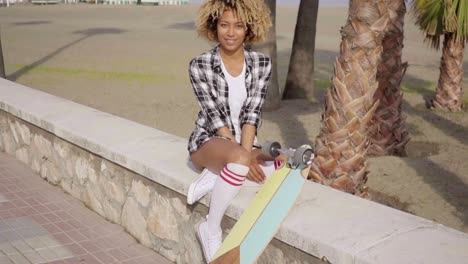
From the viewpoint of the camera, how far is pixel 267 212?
2678 millimetres

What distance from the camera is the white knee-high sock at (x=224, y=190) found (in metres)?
2.90

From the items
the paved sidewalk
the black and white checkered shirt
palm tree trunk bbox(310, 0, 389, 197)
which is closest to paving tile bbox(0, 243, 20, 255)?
the paved sidewalk

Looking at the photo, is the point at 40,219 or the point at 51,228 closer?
the point at 51,228

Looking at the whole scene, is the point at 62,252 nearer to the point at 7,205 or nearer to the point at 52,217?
the point at 52,217

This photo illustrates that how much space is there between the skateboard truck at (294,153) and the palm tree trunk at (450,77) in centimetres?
887

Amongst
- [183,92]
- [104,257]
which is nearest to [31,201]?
[104,257]

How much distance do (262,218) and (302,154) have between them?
1.23 feet

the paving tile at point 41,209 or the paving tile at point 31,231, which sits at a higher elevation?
the paving tile at point 31,231

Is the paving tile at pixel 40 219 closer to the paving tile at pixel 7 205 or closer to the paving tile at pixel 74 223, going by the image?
the paving tile at pixel 74 223

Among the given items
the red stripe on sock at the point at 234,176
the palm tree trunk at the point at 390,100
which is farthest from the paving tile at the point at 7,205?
the palm tree trunk at the point at 390,100

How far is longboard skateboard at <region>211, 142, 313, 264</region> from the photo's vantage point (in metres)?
2.64

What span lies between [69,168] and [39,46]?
1577 centimetres

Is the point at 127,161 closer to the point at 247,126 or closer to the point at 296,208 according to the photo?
the point at 247,126

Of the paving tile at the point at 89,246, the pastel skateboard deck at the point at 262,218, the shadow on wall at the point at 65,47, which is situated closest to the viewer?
the pastel skateboard deck at the point at 262,218
